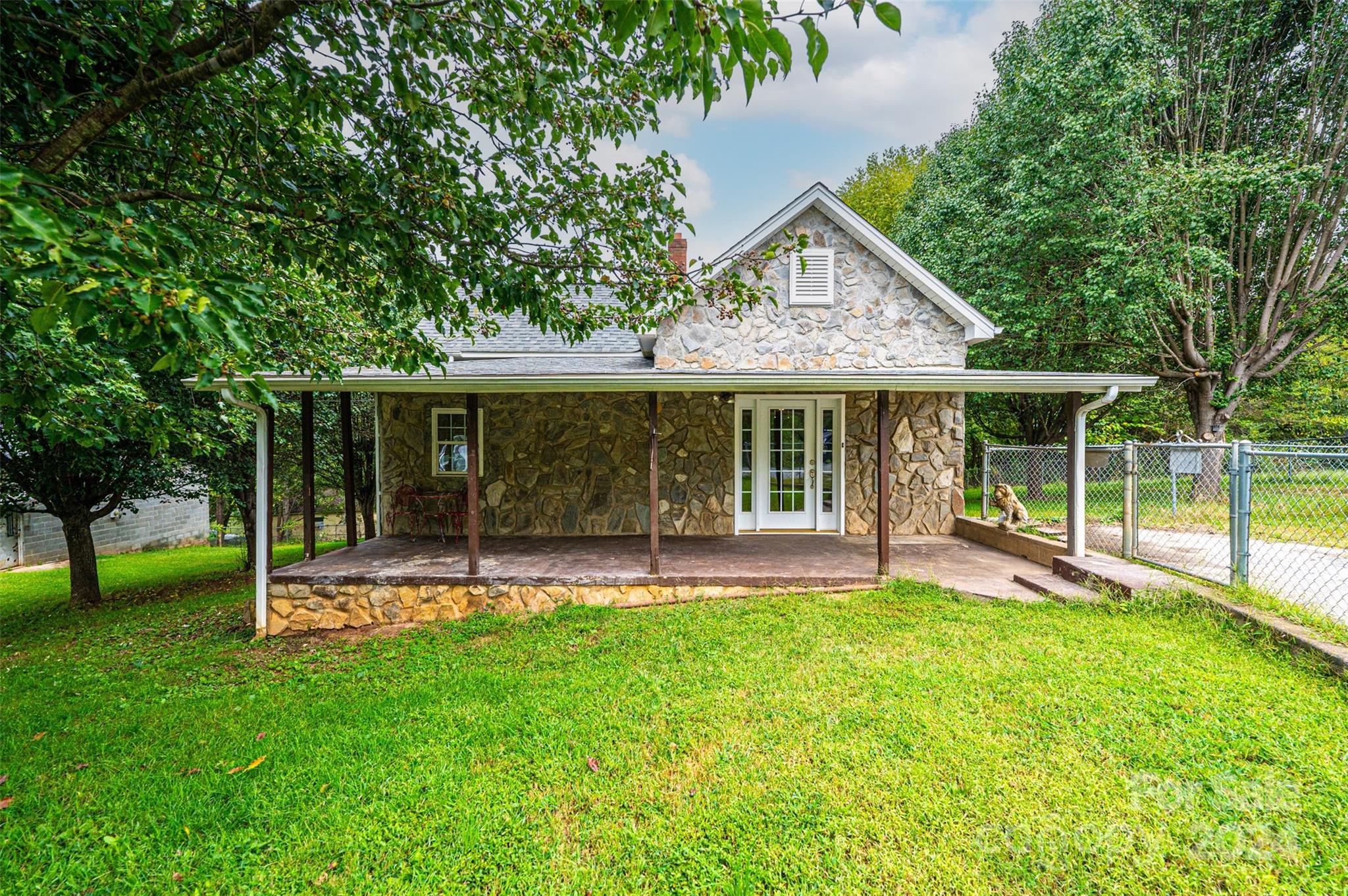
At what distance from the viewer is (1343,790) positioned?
2631 millimetres

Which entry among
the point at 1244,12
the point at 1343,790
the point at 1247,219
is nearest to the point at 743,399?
the point at 1343,790

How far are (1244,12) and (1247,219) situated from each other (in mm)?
4026

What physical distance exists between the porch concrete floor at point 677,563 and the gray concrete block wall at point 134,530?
6.93 m

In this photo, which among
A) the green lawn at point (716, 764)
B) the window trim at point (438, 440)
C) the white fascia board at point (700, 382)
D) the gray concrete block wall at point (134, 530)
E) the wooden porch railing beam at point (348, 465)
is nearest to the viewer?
the green lawn at point (716, 764)

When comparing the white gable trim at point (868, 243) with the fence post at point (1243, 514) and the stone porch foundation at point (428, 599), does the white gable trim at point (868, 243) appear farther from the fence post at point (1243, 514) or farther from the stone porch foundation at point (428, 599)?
the stone porch foundation at point (428, 599)

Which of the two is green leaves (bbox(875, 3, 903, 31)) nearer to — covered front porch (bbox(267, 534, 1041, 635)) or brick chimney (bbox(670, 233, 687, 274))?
covered front porch (bbox(267, 534, 1041, 635))

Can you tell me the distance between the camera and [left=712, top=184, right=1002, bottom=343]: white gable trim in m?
8.14

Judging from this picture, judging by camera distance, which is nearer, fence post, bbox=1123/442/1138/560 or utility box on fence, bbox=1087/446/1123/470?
fence post, bbox=1123/442/1138/560

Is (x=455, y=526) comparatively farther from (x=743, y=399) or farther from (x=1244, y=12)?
(x=1244, y=12)

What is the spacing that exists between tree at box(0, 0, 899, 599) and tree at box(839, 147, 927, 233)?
22045 mm

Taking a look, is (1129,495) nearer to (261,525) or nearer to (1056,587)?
(1056,587)

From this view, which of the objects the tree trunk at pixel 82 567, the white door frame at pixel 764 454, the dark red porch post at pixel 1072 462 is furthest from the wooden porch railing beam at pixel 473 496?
the dark red porch post at pixel 1072 462

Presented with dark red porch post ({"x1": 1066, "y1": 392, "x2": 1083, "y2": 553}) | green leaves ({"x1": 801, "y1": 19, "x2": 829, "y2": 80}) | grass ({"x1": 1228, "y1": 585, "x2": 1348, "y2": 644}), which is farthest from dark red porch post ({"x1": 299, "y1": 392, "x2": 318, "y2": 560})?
grass ({"x1": 1228, "y1": 585, "x2": 1348, "y2": 644})

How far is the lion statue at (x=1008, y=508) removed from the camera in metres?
7.83
